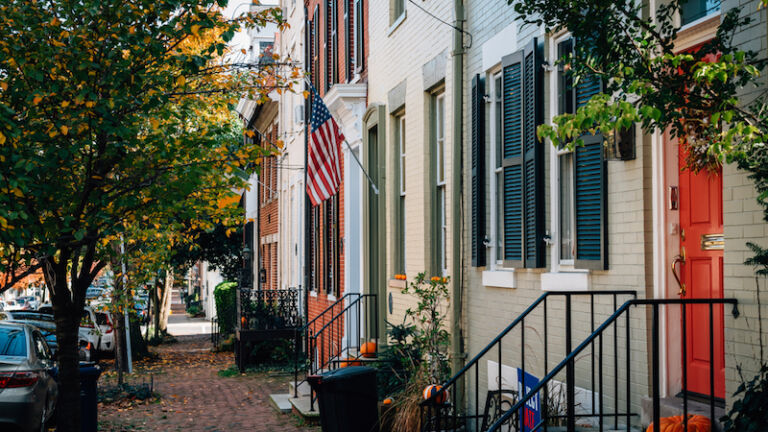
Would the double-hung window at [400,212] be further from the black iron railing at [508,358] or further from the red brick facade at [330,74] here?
the black iron railing at [508,358]

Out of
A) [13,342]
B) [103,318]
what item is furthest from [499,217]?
[103,318]

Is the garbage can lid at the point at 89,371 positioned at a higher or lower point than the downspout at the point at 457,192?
lower

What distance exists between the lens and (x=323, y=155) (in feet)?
42.4

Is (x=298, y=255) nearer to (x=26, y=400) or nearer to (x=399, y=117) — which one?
(x=399, y=117)

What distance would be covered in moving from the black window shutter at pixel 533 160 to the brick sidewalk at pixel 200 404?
16.8 ft

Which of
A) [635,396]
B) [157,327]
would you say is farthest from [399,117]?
[157,327]

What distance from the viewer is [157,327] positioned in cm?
3012

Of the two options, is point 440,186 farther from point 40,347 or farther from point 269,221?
point 269,221

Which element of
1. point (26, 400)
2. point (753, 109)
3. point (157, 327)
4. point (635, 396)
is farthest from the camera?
point (157, 327)

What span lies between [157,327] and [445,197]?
21.4 m

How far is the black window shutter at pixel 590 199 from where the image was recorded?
6.84 m

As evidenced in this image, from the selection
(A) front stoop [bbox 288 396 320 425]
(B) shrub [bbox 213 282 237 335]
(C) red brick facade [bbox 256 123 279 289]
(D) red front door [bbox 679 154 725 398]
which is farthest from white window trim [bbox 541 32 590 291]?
(B) shrub [bbox 213 282 237 335]

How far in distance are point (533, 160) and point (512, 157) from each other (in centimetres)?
55

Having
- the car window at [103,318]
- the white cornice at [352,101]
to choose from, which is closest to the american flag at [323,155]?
the white cornice at [352,101]
